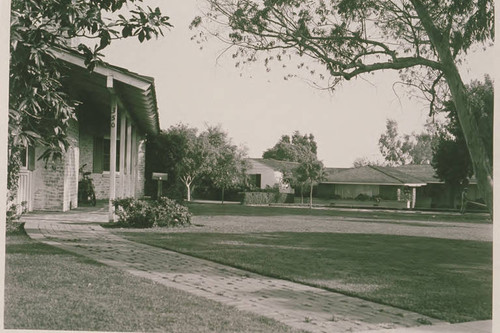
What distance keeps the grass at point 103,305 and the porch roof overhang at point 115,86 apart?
2956mm

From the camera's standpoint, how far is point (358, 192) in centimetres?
3650

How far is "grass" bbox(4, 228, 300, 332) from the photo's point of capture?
16.1 feet

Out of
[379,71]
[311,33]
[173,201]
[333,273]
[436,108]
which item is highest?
[311,33]

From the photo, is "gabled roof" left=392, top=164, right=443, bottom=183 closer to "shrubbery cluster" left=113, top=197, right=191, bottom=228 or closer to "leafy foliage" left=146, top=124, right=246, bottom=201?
"leafy foliage" left=146, top=124, right=246, bottom=201

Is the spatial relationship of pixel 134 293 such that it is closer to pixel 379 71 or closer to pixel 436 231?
pixel 379 71

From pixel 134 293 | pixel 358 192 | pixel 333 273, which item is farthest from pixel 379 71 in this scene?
pixel 358 192

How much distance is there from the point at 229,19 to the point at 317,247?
4.65 m

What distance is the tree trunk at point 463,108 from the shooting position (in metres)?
6.61

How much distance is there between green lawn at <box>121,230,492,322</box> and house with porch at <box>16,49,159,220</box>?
2803 mm

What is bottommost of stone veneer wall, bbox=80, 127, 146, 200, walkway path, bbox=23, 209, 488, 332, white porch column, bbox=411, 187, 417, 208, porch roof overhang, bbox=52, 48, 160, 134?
walkway path, bbox=23, 209, 488, 332

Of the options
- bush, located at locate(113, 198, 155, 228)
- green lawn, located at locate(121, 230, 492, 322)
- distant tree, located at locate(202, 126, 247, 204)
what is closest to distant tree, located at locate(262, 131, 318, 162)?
distant tree, located at locate(202, 126, 247, 204)

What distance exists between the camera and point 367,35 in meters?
8.20

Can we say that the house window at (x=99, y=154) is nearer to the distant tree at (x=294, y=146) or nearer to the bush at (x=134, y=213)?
the bush at (x=134, y=213)

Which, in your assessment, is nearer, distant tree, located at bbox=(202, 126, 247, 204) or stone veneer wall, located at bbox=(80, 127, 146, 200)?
distant tree, located at bbox=(202, 126, 247, 204)
